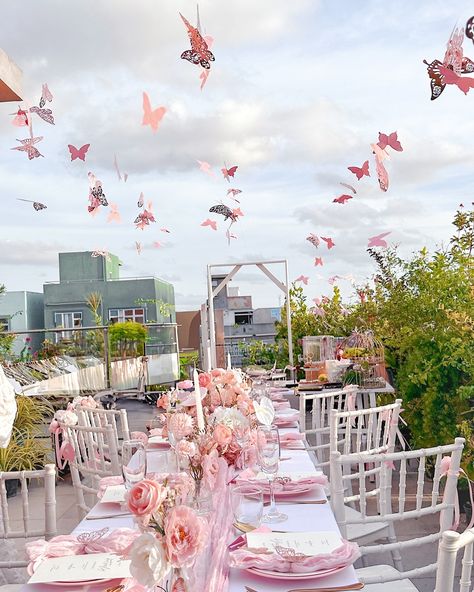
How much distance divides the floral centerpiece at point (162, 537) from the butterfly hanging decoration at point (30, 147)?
416 centimetres

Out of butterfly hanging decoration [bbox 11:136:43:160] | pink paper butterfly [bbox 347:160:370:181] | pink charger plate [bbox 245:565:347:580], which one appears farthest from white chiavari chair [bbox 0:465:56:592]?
pink paper butterfly [bbox 347:160:370:181]

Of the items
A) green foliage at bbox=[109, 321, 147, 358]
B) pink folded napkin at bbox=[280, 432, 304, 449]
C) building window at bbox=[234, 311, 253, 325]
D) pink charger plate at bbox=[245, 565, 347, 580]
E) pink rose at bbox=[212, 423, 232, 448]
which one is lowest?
pink charger plate at bbox=[245, 565, 347, 580]

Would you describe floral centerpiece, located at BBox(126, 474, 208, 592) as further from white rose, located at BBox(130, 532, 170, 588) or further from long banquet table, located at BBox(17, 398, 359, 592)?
long banquet table, located at BBox(17, 398, 359, 592)

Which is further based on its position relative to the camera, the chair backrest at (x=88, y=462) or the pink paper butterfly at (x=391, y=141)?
the pink paper butterfly at (x=391, y=141)

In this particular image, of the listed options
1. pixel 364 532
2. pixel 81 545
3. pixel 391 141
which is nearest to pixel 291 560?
pixel 81 545

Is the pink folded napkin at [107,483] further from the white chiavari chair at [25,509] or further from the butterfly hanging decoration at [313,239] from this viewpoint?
the butterfly hanging decoration at [313,239]

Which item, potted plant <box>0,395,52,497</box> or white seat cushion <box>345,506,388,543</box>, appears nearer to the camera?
white seat cushion <box>345,506,388,543</box>

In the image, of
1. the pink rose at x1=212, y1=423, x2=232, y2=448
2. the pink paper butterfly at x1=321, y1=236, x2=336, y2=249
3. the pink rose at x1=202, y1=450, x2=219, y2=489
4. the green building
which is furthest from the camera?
the green building

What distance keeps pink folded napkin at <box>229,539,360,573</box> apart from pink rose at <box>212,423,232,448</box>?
1.27 feet

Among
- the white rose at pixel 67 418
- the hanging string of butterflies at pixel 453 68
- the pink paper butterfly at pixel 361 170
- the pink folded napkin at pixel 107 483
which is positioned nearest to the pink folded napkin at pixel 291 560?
the pink folded napkin at pixel 107 483

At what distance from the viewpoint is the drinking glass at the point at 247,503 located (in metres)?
1.84

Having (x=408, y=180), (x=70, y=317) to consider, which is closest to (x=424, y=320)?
(x=408, y=180)

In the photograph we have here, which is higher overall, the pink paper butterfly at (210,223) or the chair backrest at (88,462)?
the pink paper butterfly at (210,223)

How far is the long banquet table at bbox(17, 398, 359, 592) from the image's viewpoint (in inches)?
63.4
